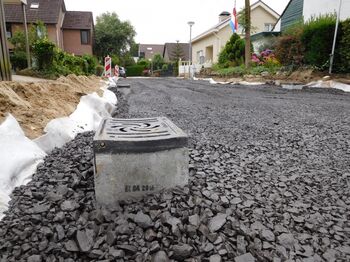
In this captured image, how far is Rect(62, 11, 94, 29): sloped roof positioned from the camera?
31.0 meters

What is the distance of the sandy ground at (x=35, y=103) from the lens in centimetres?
295

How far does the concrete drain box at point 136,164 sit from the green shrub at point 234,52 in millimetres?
18373

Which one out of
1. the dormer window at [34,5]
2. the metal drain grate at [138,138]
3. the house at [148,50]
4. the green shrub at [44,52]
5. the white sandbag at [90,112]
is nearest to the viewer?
the metal drain grate at [138,138]

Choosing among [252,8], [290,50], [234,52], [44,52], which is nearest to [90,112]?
[44,52]

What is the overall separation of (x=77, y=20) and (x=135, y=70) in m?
11.4

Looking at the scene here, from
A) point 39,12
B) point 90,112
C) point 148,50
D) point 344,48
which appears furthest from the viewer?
point 148,50

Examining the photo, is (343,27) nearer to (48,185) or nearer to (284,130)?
(284,130)

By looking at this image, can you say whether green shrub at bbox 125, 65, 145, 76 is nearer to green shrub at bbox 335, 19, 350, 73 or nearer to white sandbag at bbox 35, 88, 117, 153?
green shrub at bbox 335, 19, 350, 73

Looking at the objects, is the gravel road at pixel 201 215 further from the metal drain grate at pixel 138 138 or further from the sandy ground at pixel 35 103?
the sandy ground at pixel 35 103

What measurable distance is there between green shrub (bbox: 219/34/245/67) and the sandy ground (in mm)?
16114

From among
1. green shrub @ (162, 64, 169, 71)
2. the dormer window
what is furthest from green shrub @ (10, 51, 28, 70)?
green shrub @ (162, 64, 169, 71)

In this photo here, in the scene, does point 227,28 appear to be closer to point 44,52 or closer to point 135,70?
point 135,70

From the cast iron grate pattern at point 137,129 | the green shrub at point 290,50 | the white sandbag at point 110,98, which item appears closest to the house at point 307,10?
the green shrub at point 290,50

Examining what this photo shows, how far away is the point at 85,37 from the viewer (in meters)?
32.1
